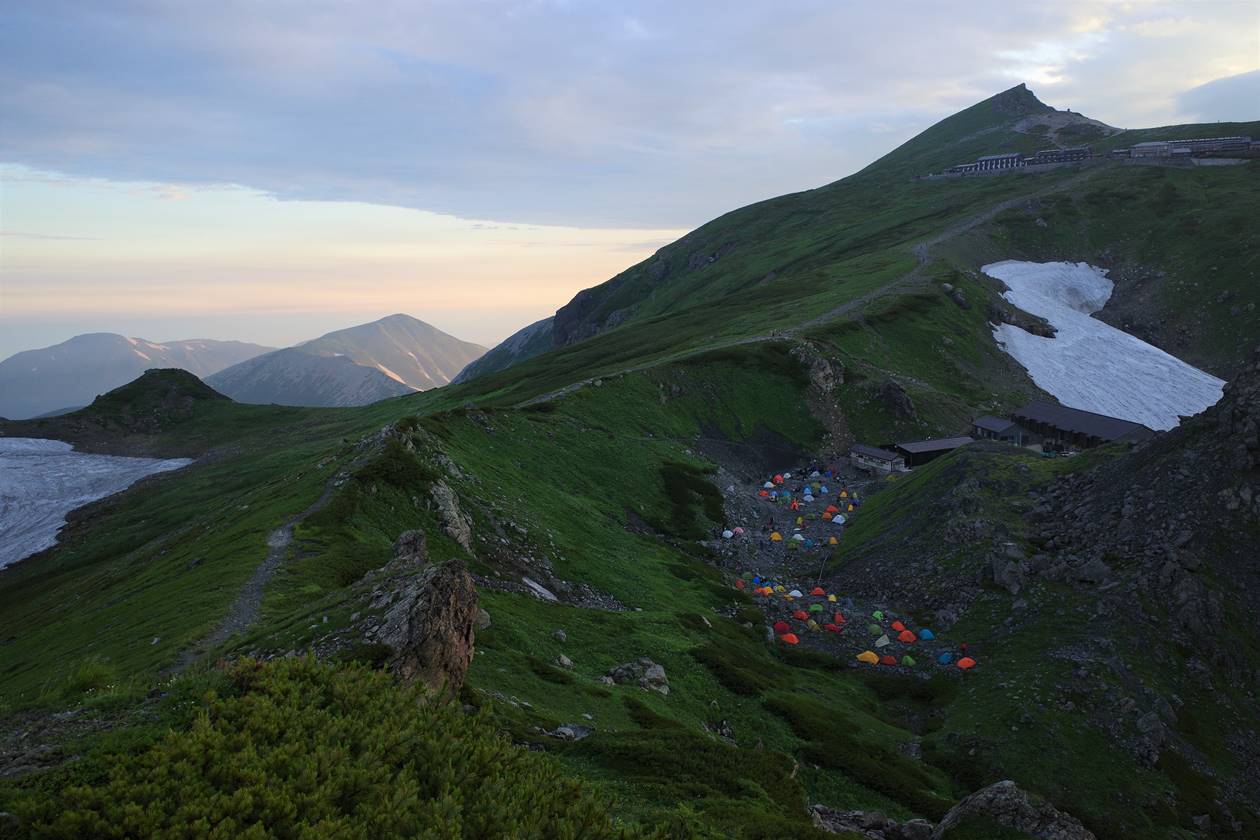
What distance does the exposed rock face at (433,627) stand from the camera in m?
24.6

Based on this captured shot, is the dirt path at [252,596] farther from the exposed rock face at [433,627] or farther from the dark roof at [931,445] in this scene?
the dark roof at [931,445]

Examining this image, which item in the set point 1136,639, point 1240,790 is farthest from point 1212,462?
point 1240,790

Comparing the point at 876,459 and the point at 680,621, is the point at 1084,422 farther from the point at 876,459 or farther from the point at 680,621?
the point at 680,621

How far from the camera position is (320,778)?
1517 cm

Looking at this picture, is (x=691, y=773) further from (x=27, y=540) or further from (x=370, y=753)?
(x=27, y=540)

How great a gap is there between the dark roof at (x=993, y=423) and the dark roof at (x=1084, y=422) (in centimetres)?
392

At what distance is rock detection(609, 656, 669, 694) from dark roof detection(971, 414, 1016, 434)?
94.1 metres

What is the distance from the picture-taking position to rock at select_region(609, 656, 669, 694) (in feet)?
135

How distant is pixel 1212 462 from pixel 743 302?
13797 centimetres

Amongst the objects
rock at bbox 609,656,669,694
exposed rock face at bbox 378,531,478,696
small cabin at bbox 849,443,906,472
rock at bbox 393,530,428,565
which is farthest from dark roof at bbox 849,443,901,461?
exposed rock face at bbox 378,531,478,696

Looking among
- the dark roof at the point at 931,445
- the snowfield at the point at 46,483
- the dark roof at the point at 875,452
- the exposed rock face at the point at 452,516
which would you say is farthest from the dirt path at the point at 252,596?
the dark roof at the point at 931,445

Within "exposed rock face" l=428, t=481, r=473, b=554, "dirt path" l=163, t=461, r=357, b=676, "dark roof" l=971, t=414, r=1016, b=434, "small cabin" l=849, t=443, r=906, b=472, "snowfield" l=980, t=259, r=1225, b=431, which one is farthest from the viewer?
"snowfield" l=980, t=259, r=1225, b=431

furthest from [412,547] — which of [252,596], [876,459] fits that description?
[876,459]

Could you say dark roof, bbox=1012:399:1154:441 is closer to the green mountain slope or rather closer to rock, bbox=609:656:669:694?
the green mountain slope
